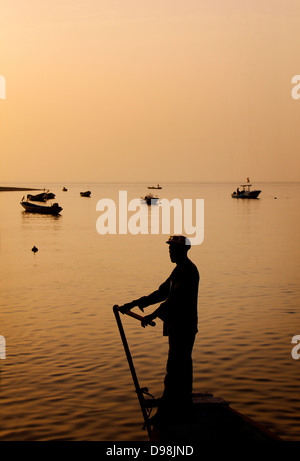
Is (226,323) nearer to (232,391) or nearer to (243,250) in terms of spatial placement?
(232,391)

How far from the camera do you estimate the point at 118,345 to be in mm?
14336

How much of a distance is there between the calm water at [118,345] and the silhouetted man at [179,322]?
1.74 meters

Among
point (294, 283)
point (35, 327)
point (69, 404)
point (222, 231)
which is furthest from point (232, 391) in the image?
point (222, 231)

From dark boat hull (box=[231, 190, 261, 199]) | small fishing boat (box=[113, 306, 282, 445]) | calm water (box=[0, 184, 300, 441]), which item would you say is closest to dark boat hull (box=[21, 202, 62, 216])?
calm water (box=[0, 184, 300, 441])

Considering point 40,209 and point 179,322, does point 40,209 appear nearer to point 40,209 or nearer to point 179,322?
point 40,209

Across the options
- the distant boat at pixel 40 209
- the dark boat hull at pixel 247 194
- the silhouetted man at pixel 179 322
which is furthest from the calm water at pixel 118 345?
the dark boat hull at pixel 247 194

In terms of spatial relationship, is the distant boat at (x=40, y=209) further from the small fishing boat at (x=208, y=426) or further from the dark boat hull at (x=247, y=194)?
the small fishing boat at (x=208, y=426)

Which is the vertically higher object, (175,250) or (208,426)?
(175,250)

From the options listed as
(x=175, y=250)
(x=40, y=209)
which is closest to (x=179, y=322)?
(x=175, y=250)

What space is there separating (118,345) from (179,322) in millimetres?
7023

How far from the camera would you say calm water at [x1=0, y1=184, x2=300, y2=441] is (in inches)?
394

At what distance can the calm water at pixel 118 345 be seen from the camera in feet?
32.9

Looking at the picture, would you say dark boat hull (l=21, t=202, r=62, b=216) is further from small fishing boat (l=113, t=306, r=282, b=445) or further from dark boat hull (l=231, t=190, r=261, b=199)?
small fishing boat (l=113, t=306, r=282, b=445)
